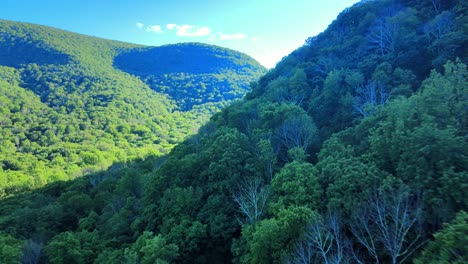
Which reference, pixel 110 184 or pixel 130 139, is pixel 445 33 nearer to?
pixel 110 184

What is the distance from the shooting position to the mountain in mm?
87625

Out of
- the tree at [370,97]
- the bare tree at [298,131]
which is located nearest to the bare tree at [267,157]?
the bare tree at [298,131]

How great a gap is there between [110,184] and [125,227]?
58.3 feet

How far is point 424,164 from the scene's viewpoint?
49.8 feet

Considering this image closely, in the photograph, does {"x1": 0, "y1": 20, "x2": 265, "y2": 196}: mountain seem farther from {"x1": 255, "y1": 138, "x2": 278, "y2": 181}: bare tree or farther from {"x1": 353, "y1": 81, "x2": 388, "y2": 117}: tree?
{"x1": 353, "y1": 81, "x2": 388, "y2": 117}: tree

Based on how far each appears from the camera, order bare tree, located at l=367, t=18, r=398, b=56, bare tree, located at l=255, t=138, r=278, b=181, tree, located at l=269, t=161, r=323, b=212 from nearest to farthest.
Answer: tree, located at l=269, t=161, r=323, b=212, bare tree, located at l=255, t=138, r=278, b=181, bare tree, located at l=367, t=18, r=398, b=56

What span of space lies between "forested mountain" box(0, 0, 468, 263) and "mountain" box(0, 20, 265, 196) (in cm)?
4381

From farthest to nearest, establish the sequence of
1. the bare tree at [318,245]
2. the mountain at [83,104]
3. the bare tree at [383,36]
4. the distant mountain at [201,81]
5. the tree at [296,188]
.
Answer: the distant mountain at [201,81] → the mountain at [83,104] → the bare tree at [383,36] → the tree at [296,188] → the bare tree at [318,245]

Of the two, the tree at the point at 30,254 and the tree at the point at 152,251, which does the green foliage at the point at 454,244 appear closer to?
the tree at the point at 152,251

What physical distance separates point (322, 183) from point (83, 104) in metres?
141

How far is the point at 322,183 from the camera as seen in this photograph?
19.7m

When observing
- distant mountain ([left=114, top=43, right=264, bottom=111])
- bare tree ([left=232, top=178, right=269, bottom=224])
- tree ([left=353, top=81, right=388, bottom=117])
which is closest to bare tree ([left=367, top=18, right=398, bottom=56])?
tree ([left=353, top=81, right=388, bottom=117])

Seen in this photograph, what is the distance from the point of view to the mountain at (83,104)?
8762 centimetres

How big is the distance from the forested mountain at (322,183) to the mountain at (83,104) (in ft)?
144
